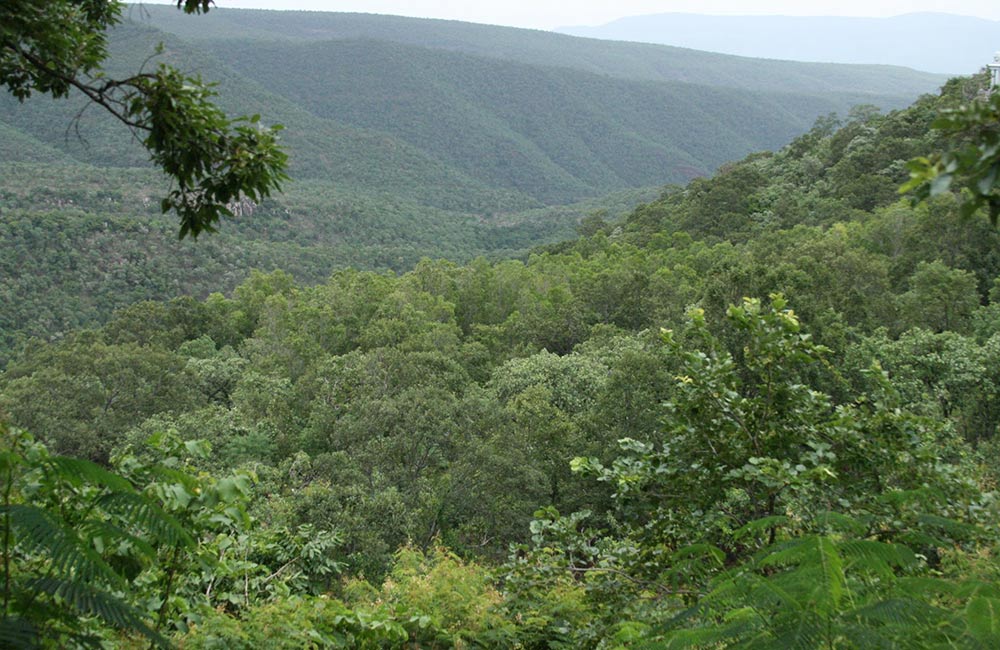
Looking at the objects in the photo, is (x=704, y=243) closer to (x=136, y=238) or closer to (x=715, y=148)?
(x=136, y=238)

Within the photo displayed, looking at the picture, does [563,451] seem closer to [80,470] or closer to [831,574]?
[831,574]

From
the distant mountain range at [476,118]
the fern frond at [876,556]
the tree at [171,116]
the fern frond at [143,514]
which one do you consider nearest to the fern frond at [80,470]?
the fern frond at [143,514]

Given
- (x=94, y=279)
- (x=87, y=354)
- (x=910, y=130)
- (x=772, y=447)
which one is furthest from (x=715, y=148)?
(x=772, y=447)

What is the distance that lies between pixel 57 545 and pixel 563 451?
50.6 feet

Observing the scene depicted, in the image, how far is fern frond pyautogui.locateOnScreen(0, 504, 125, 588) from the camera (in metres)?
2.28

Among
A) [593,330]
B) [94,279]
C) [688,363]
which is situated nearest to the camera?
[688,363]

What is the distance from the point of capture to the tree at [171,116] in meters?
3.39

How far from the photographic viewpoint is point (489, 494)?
16.2 meters

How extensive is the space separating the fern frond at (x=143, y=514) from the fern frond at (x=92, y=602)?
1.20 ft

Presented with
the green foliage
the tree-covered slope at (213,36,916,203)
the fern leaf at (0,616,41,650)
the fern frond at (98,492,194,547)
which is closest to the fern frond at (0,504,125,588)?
the green foliage

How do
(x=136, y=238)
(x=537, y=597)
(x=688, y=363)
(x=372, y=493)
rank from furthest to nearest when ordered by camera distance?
(x=136, y=238), (x=372, y=493), (x=537, y=597), (x=688, y=363)

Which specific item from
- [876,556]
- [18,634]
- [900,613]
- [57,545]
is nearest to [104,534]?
[57,545]

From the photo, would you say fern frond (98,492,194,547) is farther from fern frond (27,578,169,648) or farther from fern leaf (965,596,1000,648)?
fern leaf (965,596,1000,648)

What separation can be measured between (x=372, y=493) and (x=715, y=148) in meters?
177
